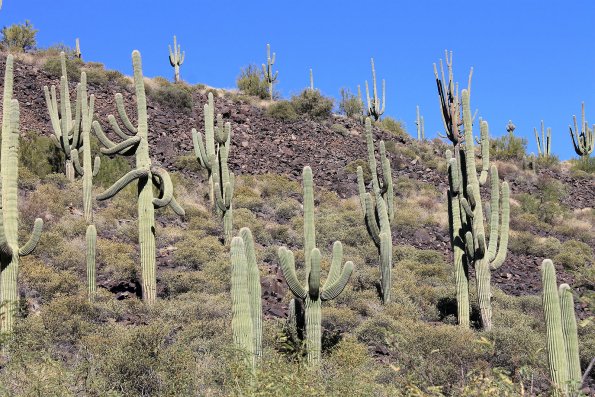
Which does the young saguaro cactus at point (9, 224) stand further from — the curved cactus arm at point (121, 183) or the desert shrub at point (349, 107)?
the desert shrub at point (349, 107)

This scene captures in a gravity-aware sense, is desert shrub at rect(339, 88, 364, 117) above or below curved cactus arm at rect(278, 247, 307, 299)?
above

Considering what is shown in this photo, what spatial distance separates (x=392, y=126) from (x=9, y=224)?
29.5 m

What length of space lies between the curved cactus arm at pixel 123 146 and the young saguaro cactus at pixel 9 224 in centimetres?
249

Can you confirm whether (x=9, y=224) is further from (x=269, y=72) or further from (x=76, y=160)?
(x=269, y=72)

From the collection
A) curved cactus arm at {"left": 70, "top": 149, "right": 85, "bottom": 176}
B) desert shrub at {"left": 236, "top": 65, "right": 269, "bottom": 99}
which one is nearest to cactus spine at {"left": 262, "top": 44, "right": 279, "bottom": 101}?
desert shrub at {"left": 236, "top": 65, "right": 269, "bottom": 99}

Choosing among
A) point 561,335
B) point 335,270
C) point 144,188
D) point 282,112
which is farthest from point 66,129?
point 282,112

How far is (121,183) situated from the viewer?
12094 millimetres

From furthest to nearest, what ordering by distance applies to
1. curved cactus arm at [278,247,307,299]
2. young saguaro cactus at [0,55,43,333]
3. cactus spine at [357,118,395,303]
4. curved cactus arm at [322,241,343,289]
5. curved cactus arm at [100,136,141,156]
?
cactus spine at [357,118,395,303] < curved cactus arm at [100,136,141,156] < curved cactus arm at [322,241,343,289] < young saguaro cactus at [0,55,43,333] < curved cactus arm at [278,247,307,299]

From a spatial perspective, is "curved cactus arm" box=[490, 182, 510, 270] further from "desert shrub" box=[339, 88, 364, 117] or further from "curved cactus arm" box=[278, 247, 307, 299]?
"desert shrub" box=[339, 88, 364, 117]

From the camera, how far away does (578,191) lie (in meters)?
30.1

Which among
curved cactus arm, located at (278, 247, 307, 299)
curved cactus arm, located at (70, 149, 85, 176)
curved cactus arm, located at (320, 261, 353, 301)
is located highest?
curved cactus arm, located at (70, 149, 85, 176)

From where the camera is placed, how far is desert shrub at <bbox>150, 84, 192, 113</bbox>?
3112 centimetres

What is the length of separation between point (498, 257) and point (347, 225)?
7819 millimetres

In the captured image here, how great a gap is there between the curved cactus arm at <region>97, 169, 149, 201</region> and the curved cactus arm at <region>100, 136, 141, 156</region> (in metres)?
0.53
